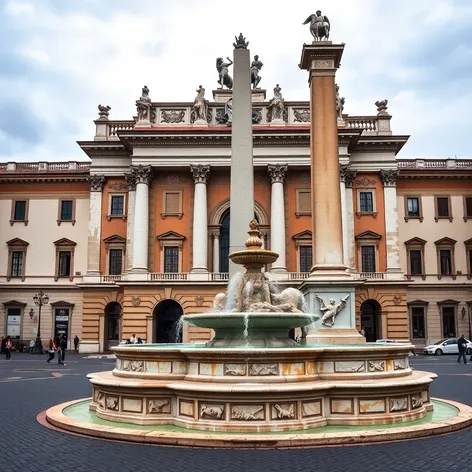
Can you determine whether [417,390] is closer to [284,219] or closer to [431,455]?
[431,455]

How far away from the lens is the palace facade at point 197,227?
46406mm

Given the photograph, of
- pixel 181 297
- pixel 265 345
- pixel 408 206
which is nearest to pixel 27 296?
pixel 181 297

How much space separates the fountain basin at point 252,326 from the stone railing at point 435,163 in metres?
44.3

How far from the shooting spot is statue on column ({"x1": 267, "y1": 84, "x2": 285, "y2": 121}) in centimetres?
4797

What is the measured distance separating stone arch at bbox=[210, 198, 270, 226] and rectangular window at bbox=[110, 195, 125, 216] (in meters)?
7.57

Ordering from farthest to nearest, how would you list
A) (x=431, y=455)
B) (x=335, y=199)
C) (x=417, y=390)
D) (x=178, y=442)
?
1. (x=335, y=199)
2. (x=417, y=390)
3. (x=178, y=442)
4. (x=431, y=455)

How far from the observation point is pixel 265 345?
11.4 meters

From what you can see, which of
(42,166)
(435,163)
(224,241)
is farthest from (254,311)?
(435,163)

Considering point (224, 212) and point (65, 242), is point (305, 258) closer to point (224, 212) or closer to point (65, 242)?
point (224, 212)

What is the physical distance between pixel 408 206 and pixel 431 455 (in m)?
46.3

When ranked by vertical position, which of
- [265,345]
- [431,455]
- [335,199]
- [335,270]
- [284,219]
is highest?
[284,219]

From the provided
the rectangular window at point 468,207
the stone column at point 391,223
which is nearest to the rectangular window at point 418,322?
the stone column at point 391,223

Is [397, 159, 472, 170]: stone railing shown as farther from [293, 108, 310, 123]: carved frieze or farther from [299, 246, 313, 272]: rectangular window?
[299, 246, 313, 272]: rectangular window

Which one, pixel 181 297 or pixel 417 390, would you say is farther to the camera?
pixel 181 297
